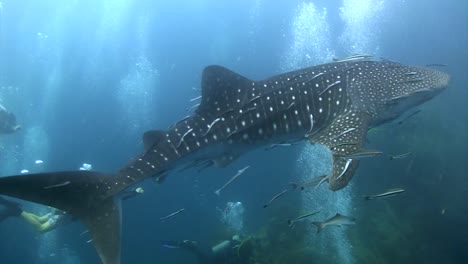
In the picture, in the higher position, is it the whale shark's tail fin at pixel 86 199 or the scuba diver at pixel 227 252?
the whale shark's tail fin at pixel 86 199

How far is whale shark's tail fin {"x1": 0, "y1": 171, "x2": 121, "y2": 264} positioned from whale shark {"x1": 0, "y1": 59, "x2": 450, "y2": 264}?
35cm

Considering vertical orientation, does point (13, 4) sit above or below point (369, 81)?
above

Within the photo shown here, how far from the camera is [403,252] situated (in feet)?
48.2

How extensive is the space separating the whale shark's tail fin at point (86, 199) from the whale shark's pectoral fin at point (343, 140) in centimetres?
341

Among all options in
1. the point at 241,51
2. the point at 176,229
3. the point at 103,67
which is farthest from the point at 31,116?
the point at 176,229

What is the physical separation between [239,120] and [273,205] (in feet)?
56.6

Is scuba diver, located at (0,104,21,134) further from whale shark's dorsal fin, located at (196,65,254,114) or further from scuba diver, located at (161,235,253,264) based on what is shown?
whale shark's dorsal fin, located at (196,65,254,114)

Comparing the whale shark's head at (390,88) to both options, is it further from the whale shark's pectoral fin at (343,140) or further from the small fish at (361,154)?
the small fish at (361,154)

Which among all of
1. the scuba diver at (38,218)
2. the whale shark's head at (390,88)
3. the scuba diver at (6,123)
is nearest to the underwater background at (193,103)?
the scuba diver at (38,218)

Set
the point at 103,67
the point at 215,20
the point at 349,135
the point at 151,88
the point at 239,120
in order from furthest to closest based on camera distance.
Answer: the point at 215,20, the point at 103,67, the point at 151,88, the point at 239,120, the point at 349,135

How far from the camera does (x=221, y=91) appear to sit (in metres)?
7.66

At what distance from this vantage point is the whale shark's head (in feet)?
25.8

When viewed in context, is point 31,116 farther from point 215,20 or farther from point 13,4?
point 215,20

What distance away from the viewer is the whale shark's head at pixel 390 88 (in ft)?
25.8
